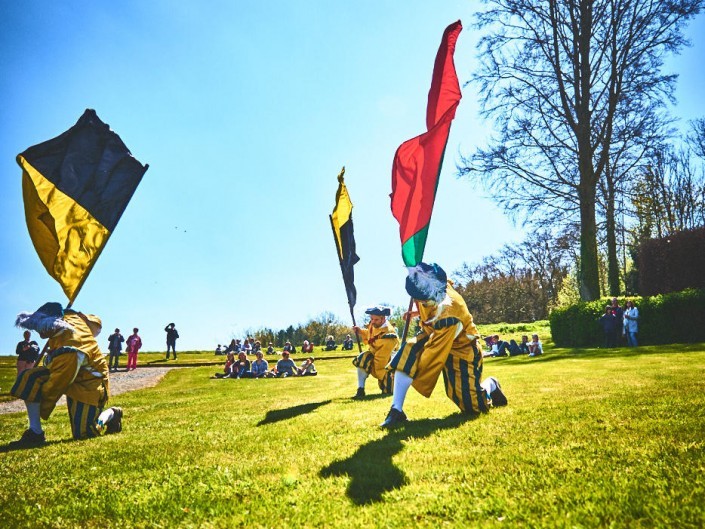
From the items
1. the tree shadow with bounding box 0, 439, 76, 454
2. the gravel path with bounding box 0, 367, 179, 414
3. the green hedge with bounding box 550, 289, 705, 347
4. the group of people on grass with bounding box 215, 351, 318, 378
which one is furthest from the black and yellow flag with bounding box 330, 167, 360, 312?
the green hedge with bounding box 550, 289, 705, 347

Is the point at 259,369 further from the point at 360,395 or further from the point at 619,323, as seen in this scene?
the point at 619,323

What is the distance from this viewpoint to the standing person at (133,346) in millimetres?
22030

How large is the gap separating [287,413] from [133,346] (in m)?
18.8

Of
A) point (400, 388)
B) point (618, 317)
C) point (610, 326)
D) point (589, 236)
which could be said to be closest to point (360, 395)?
point (400, 388)

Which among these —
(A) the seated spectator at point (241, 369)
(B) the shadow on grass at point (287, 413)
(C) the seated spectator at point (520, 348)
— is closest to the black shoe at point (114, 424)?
(B) the shadow on grass at point (287, 413)

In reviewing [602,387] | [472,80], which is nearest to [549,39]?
[472,80]

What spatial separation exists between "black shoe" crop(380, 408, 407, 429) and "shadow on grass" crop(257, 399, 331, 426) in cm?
184

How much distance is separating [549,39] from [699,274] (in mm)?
13342

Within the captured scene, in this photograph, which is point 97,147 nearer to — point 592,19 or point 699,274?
point 592,19

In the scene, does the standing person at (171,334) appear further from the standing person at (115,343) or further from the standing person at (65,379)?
the standing person at (65,379)

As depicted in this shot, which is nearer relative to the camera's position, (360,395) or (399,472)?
(399,472)

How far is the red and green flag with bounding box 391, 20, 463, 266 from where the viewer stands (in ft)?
17.0

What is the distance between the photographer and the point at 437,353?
475cm

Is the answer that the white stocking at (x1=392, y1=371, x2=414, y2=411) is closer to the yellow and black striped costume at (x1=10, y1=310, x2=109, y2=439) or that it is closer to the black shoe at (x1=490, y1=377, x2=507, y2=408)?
the black shoe at (x1=490, y1=377, x2=507, y2=408)
